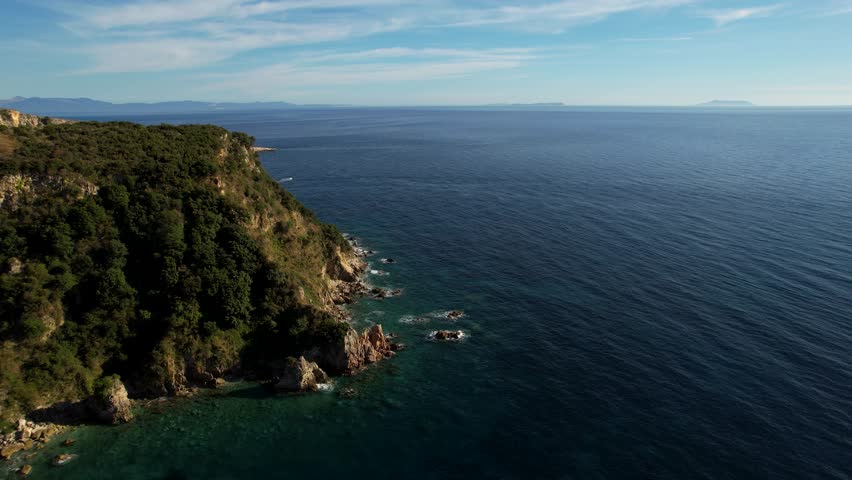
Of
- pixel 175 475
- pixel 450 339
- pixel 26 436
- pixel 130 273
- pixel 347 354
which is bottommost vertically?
pixel 175 475

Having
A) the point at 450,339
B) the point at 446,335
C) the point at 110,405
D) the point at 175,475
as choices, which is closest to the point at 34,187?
the point at 110,405

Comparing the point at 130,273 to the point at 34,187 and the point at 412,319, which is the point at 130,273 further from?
the point at 412,319

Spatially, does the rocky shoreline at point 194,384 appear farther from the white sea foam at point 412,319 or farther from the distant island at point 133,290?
the white sea foam at point 412,319

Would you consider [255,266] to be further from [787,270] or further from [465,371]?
[787,270]

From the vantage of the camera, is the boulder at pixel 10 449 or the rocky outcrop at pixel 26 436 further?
the rocky outcrop at pixel 26 436

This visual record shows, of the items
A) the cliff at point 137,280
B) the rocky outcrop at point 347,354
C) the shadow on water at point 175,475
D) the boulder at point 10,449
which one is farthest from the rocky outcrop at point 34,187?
the shadow on water at point 175,475

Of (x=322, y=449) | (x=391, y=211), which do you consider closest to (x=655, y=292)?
(x=322, y=449)
